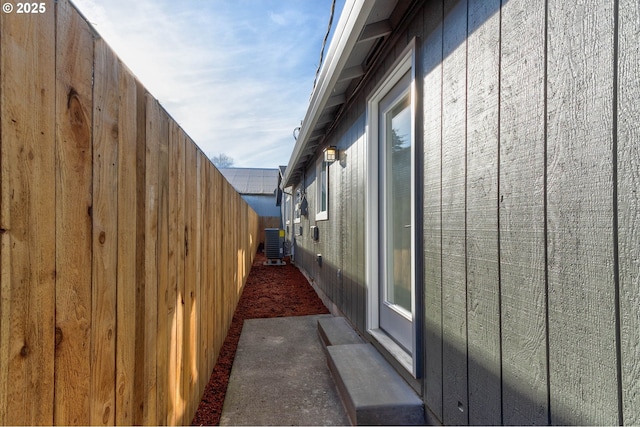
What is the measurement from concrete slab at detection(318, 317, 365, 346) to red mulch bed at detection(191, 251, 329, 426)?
0.96 meters

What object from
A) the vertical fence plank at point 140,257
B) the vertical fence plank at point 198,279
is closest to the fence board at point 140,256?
the vertical fence plank at point 140,257

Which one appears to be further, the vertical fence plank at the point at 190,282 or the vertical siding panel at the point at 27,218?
the vertical fence plank at the point at 190,282

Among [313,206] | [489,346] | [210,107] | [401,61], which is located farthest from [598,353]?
[210,107]

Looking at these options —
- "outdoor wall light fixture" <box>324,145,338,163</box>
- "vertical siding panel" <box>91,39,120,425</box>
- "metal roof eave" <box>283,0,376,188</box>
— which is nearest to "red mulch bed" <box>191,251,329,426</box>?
"vertical siding panel" <box>91,39,120,425</box>

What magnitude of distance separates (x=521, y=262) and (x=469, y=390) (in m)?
0.72

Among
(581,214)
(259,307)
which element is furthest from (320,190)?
(581,214)

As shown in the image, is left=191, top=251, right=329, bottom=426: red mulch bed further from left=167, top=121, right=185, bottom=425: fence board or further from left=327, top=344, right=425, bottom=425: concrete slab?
left=327, top=344, right=425, bottom=425: concrete slab

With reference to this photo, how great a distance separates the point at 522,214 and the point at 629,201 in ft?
1.18

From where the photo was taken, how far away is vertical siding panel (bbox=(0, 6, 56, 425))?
2.14 ft

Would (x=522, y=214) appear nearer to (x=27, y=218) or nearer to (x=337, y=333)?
(x=27, y=218)

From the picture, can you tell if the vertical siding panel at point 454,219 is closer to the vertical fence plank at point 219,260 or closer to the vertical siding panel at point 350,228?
the vertical siding panel at point 350,228

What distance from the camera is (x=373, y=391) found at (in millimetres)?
2061

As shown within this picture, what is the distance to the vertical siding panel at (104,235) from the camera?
0.94 m

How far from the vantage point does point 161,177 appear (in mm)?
1489
